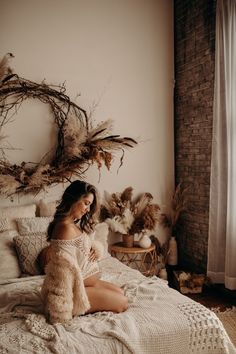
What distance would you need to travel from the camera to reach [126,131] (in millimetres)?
4117

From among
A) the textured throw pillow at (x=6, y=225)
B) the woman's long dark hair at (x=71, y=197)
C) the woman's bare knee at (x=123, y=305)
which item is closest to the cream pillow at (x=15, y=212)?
the textured throw pillow at (x=6, y=225)

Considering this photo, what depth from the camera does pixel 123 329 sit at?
6.53 ft

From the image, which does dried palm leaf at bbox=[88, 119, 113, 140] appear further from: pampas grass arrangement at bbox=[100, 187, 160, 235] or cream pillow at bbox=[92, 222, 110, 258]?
cream pillow at bbox=[92, 222, 110, 258]

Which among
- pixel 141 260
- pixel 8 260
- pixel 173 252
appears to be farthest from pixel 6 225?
pixel 173 252

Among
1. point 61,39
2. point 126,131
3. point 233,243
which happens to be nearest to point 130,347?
point 233,243

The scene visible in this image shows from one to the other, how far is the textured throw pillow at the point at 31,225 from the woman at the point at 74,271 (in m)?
0.83

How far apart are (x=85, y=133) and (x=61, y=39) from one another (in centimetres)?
99

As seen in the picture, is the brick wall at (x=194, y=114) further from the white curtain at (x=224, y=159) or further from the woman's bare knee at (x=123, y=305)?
the woman's bare knee at (x=123, y=305)

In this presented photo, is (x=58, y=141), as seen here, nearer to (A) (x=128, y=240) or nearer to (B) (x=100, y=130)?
(B) (x=100, y=130)

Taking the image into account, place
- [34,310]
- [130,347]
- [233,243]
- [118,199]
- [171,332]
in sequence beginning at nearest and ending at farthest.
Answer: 1. [130,347]
2. [171,332]
3. [34,310]
4. [233,243]
5. [118,199]

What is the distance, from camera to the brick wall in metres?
3.84

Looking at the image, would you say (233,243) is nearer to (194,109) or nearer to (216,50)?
(194,109)

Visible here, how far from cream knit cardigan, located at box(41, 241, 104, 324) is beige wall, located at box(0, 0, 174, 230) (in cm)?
168

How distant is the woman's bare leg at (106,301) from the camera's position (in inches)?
87.6
